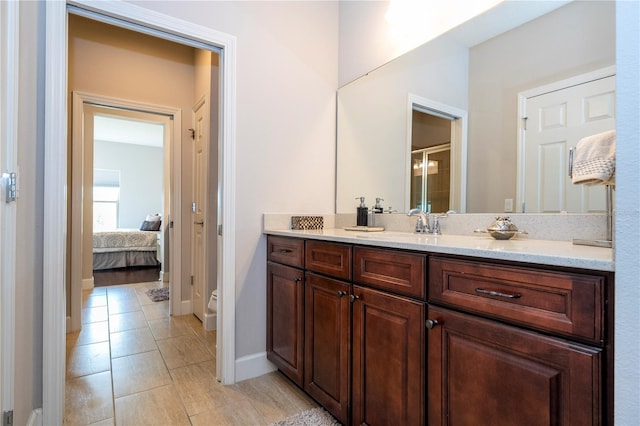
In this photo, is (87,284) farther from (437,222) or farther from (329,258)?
(437,222)

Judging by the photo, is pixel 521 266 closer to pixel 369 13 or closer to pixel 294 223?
pixel 294 223

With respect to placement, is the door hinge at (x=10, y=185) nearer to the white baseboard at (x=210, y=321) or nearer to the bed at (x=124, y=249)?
the white baseboard at (x=210, y=321)

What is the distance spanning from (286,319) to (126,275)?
4.21 m

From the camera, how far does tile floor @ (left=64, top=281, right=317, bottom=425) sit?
161 centimetres

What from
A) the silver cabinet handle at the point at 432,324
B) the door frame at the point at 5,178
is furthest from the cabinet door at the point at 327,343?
the door frame at the point at 5,178

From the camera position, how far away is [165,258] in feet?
14.2

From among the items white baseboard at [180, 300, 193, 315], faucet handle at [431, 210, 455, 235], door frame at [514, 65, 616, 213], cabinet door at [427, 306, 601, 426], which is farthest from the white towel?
white baseboard at [180, 300, 193, 315]

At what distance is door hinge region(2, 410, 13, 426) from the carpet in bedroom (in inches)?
145

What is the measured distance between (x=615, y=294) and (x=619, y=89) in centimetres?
44

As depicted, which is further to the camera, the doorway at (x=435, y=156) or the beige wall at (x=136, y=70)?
the beige wall at (x=136, y=70)

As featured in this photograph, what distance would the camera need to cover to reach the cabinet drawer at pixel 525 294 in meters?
0.73

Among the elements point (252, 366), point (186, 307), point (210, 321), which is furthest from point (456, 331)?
point (186, 307)

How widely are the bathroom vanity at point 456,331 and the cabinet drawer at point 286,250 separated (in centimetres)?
4

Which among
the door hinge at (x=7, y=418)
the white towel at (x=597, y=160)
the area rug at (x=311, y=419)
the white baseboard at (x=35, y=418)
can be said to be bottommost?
the area rug at (x=311, y=419)
